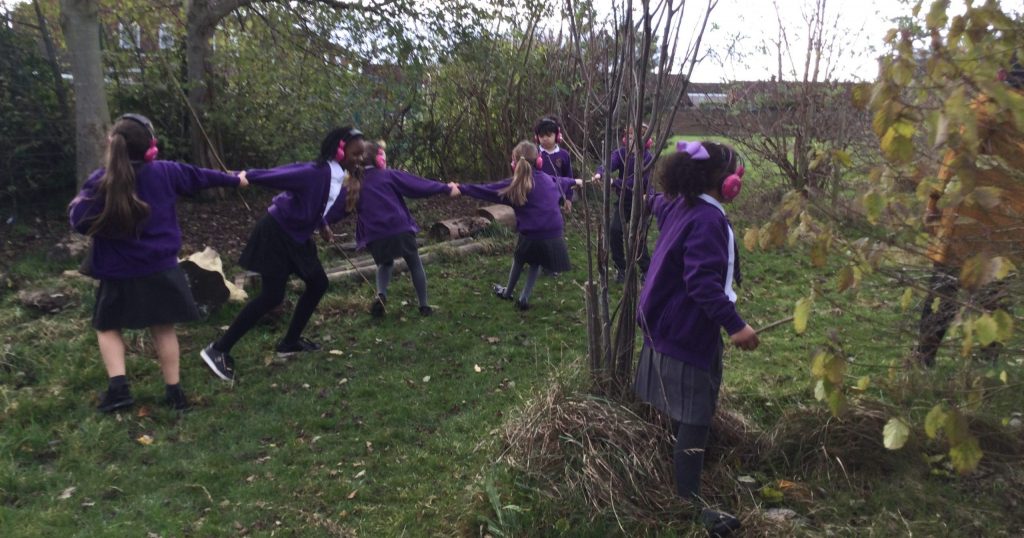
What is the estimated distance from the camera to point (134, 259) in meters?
4.64

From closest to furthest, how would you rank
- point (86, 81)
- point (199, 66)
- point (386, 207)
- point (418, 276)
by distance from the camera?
point (386, 207)
point (418, 276)
point (86, 81)
point (199, 66)

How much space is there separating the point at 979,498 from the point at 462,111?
8.97 meters

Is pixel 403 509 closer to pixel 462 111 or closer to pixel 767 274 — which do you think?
pixel 767 274

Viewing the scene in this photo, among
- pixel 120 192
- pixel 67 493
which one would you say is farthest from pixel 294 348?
pixel 67 493

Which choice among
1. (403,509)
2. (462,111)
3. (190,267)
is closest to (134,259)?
(190,267)

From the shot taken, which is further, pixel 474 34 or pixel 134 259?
pixel 474 34

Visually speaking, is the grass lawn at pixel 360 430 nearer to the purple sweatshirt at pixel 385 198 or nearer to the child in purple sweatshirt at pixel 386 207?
the child in purple sweatshirt at pixel 386 207

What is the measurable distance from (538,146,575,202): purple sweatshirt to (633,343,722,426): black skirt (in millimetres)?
4656

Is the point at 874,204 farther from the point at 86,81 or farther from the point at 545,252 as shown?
the point at 86,81

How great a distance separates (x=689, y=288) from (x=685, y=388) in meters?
0.46

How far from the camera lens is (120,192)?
4.43 m

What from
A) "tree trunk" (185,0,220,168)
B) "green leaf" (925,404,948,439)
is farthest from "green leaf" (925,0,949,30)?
"tree trunk" (185,0,220,168)

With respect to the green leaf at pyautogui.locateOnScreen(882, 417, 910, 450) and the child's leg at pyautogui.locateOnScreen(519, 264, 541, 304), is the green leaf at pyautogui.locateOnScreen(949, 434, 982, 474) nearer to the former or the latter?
the green leaf at pyautogui.locateOnScreen(882, 417, 910, 450)

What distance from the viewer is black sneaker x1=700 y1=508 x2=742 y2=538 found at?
3.36 metres
